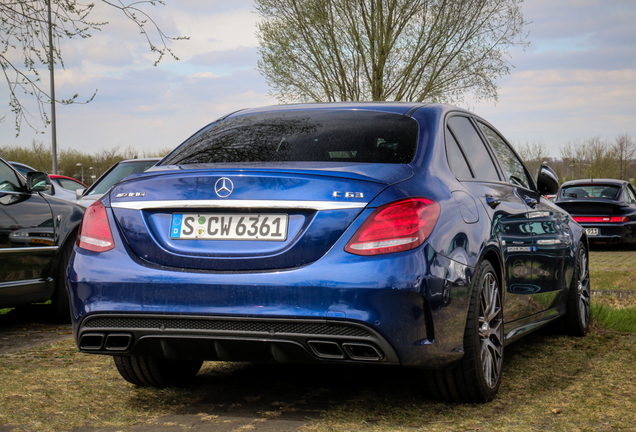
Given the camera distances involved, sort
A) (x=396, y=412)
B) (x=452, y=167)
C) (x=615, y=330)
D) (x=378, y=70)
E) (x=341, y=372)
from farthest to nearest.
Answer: (x=378, y=70) → (x=615, y=330) → (x=341, y=372) → (x=452, y=167) → (x=396, y=412)

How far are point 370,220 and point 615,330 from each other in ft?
13.2

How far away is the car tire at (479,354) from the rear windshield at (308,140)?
752mm

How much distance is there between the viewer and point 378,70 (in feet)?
89.4

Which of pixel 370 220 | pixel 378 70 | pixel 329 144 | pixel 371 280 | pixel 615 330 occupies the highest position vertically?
pixel 378 70

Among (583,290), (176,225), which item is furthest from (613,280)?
(176,225)

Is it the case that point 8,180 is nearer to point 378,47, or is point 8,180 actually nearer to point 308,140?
point 308,140

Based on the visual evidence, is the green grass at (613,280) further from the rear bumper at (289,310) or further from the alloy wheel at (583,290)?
the rear bumper at (289,310)

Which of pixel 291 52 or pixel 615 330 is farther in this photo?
pixel 291 52

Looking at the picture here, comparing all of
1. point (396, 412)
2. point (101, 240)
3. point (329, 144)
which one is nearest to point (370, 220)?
point (329, 144)

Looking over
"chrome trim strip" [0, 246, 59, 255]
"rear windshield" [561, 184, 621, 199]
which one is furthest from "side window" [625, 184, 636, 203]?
"chrome trim strip" [0, 246, 59, 255]

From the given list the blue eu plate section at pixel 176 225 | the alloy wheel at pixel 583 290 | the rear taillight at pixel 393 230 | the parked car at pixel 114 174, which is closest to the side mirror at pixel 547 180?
the alloy wheel at pixel 583 290

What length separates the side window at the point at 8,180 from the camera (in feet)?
21.1

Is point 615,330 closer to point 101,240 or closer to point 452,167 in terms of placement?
point 452,167

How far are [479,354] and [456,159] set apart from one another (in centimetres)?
104
